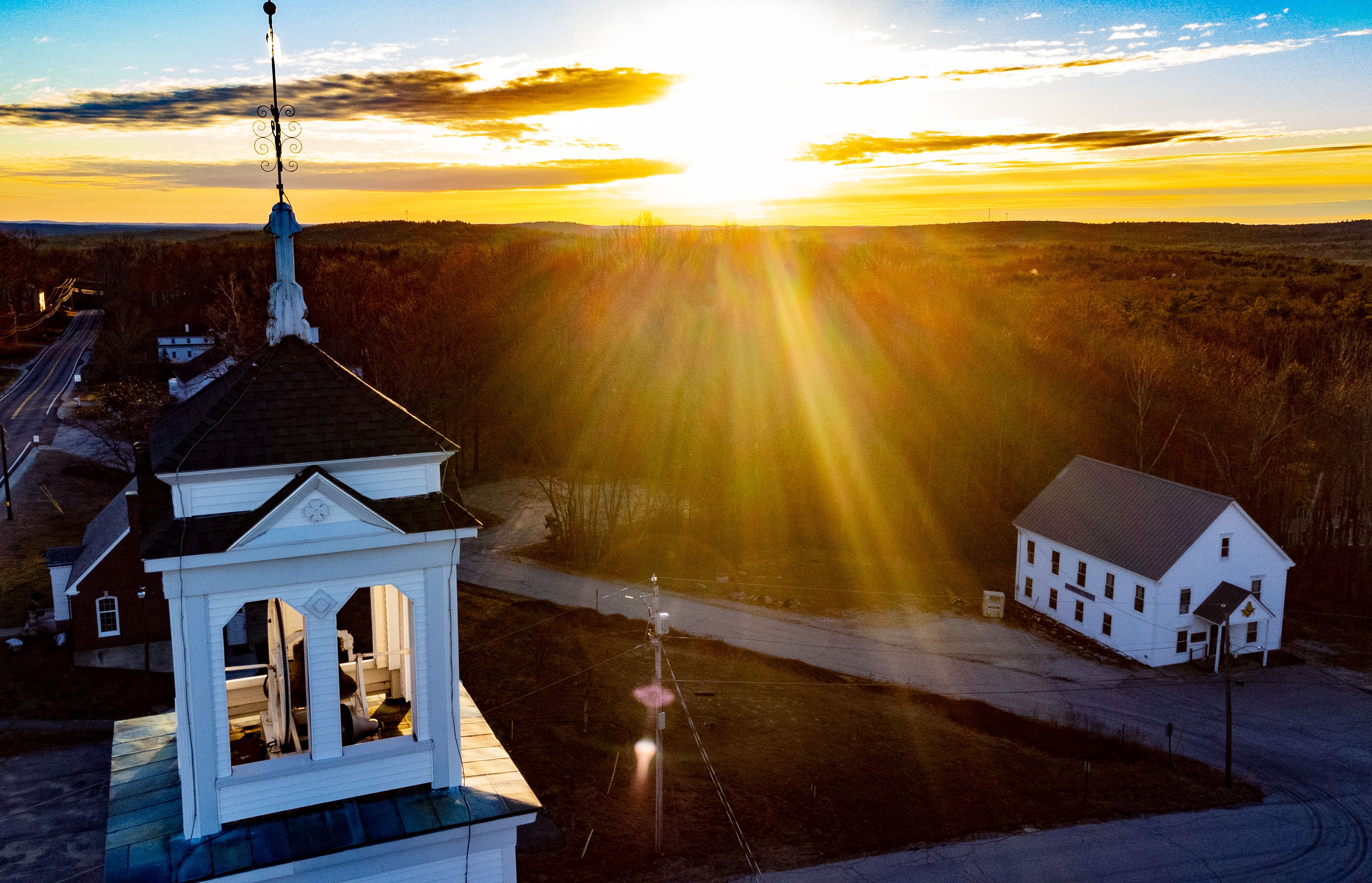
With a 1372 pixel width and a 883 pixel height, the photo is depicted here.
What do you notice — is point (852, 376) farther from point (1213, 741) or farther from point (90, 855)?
point (90, 855)

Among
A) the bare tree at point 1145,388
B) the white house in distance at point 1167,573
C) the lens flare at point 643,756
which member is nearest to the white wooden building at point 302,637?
the lens flare at point 643,756

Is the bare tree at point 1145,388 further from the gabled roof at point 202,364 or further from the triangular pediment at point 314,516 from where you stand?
the gabled roof at point 202,364

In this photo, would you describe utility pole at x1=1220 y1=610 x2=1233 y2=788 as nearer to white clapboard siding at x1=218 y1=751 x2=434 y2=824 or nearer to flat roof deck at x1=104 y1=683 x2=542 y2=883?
flat roof deck at x1=104 y1=683 x2=542 y2=883

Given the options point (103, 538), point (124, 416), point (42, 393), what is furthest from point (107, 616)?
point (42, 393)

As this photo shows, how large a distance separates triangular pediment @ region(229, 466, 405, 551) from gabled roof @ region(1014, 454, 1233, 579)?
2829 cm

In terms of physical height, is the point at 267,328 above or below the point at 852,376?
above

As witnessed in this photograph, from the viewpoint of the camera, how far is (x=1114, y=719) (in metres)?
26.8

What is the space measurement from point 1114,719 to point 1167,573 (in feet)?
19.8

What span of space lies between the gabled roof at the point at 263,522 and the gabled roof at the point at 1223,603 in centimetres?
2887

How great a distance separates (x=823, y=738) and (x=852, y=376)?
110 feet

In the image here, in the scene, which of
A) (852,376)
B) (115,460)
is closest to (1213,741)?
(852,376)

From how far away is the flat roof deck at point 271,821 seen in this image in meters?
8.52

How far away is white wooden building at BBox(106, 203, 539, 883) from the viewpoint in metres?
8.72

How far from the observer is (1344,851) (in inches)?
801
